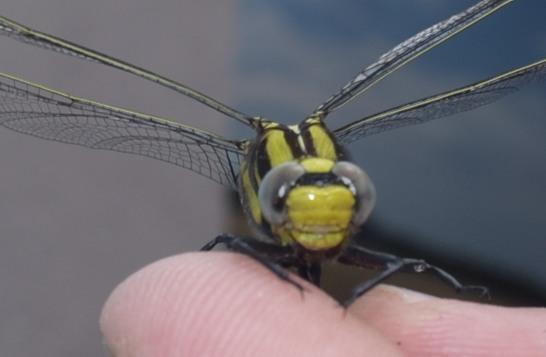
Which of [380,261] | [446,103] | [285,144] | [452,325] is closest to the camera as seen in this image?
[380,261]

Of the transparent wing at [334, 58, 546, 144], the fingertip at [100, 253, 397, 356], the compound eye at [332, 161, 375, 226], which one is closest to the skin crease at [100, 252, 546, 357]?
the fingertip at [100, 253, 397, 356]

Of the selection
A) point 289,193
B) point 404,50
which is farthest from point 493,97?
point 289,193

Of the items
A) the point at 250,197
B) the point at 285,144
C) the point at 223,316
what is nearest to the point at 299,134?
the point at 285,144

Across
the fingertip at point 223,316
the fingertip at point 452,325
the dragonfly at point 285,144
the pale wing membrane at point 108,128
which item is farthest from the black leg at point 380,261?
the pale wing membrane at point 108,128

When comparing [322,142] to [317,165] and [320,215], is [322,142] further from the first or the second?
[320,215]

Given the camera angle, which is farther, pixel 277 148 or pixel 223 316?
pixel 277 148
